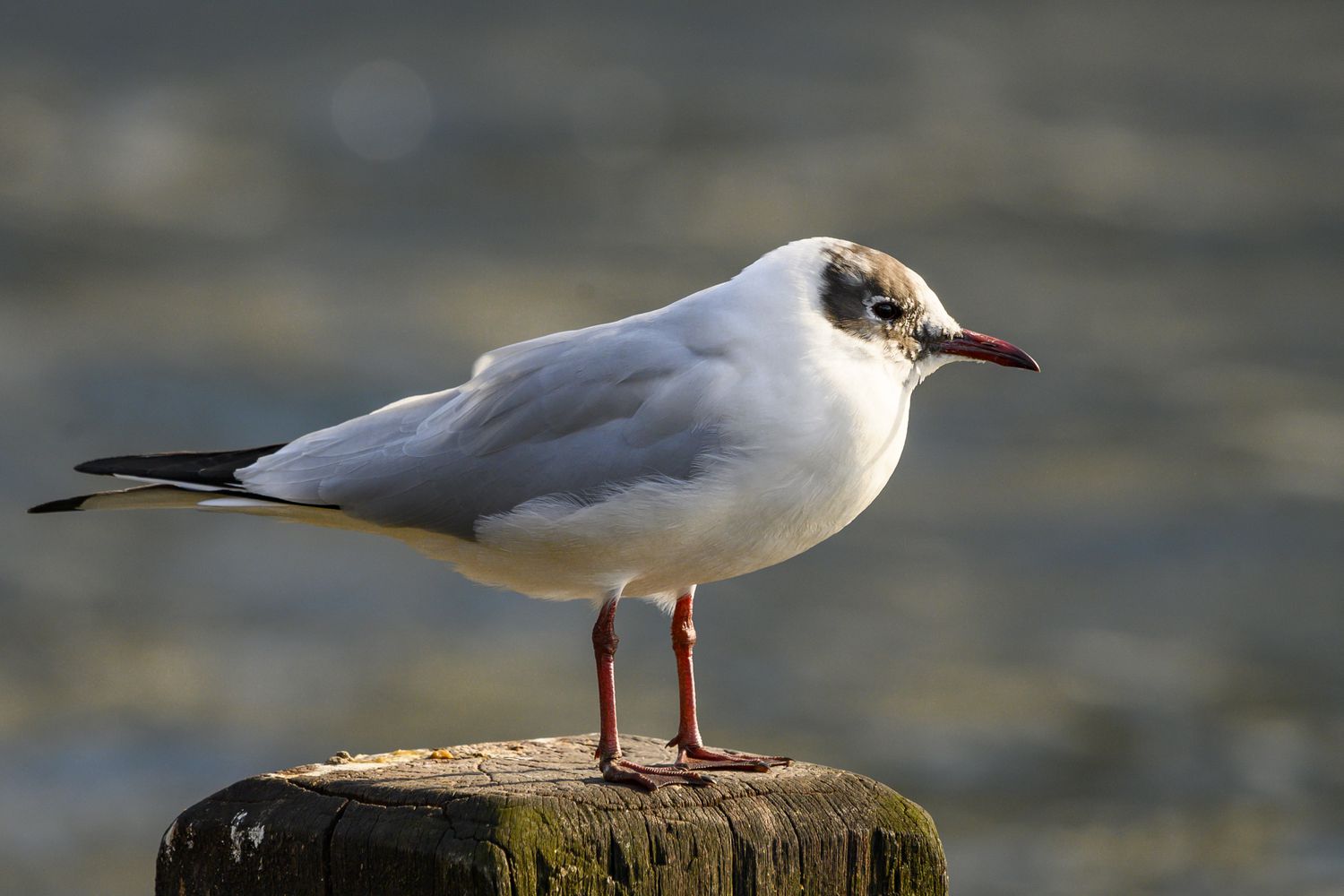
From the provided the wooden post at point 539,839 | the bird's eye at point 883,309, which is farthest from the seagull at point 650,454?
the wooden post at point 539,839

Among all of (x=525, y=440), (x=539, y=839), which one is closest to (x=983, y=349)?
(x=525, y=440)

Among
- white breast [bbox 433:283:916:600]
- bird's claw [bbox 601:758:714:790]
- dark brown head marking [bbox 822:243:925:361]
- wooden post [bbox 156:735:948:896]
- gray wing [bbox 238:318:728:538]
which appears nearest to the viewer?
wooden post [bbox 156:735:948:896]

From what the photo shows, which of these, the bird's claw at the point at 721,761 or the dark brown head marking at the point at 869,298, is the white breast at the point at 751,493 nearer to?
the dark brown head marking at the point at 869,298

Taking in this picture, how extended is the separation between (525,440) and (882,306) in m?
0.99

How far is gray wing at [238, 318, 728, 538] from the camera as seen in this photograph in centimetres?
419

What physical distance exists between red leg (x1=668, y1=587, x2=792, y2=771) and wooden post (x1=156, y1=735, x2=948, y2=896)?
38 centimetres

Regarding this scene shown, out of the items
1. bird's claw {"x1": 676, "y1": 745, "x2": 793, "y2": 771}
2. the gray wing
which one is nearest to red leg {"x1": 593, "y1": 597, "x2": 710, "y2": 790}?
bird's claw {"x1": 676, "y1": 745, "x2": 793, "y2": 771}

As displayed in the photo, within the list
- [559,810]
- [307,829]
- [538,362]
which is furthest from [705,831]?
[538,362]

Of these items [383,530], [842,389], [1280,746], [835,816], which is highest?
[842,389]

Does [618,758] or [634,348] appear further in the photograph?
[634,348]

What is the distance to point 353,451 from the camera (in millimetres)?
4551

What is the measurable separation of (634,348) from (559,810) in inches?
52.7

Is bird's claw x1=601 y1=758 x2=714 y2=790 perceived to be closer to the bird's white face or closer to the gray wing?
the gray wing

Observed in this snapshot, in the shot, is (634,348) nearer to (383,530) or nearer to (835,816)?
(383,530)
